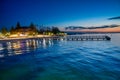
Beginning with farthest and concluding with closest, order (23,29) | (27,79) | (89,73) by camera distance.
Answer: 1. (23,29)
2. (89,73)
3. (27,79)

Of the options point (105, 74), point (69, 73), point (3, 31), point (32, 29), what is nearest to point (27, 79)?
point (69, 73)

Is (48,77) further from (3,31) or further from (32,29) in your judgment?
(32,29)

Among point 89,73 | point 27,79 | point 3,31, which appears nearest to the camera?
point 27,79

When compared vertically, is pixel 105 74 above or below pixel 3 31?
below

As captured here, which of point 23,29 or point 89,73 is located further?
point 23,29

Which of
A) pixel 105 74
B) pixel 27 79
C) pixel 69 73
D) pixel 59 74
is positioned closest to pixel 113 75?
pixel 105 74

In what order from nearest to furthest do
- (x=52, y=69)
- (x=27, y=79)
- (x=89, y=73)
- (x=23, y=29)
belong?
(x=27, y=79) < (x=89, y=73) < (x=52, y=69) < (x=23, y=29)

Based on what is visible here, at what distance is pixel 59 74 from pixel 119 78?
347 inches

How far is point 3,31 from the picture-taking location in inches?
4409

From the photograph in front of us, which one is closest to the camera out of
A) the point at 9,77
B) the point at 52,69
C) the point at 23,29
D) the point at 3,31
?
the point at 9,77

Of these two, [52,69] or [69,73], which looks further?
[52,69]

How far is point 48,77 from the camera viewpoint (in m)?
20.4

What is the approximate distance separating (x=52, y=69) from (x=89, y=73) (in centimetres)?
656

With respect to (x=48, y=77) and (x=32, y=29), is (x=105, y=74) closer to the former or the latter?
(x=48, y=77)
